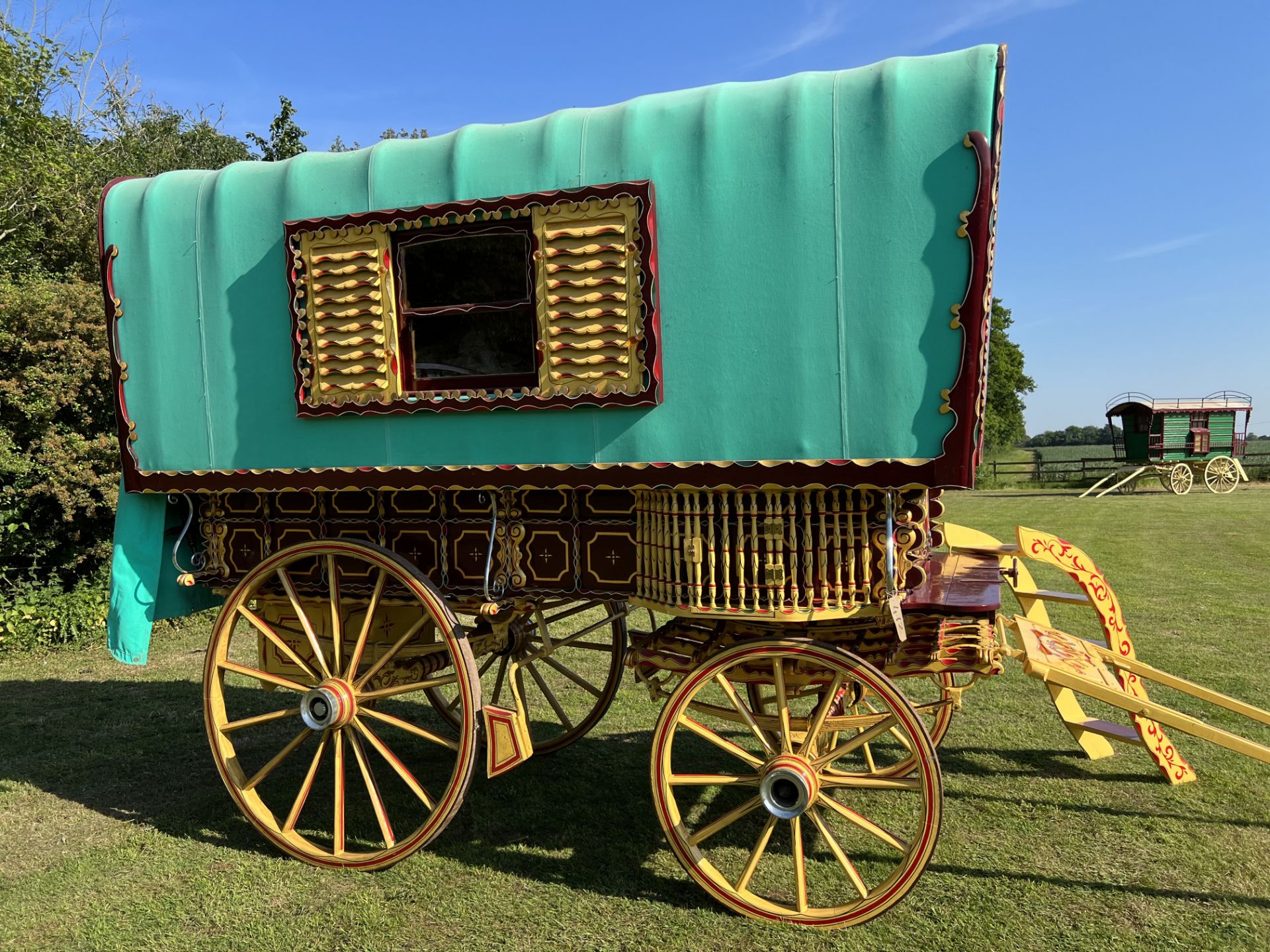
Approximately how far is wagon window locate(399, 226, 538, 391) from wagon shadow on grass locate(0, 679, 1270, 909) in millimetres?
2142

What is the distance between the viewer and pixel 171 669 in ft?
24.1

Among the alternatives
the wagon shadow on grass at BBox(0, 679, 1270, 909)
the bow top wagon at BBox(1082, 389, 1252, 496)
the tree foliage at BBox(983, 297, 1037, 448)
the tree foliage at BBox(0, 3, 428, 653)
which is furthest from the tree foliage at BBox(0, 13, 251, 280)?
the tree foliage at BBox(983, 297, 1037, 448)

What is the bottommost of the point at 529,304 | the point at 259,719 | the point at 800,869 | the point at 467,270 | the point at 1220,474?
the point at 800,869

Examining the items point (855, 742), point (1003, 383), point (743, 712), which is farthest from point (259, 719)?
point (1003, 383)

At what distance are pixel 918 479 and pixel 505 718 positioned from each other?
1891mm

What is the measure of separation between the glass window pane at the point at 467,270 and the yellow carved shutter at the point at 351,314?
4.6 inches

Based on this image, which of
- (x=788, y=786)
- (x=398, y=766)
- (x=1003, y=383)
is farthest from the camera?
(x=1003, y=383)

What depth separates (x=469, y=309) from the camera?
11.6ft

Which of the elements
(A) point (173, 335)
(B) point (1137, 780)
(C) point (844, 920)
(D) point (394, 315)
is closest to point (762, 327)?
(D) point (394, 315)

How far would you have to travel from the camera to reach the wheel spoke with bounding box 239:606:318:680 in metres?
3.96

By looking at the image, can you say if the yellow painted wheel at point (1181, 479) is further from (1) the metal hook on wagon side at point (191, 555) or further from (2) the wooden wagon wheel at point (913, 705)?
(1) the metal hook on wagon side at point (191, 555)

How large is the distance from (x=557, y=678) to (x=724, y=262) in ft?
14.2

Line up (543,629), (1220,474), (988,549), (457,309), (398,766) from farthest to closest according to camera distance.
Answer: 1. (1220,474)
2. (988,549)
3. (543,629)
4. (398,766)
5. (457,309)

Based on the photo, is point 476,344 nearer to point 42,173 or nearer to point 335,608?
point 335,608
